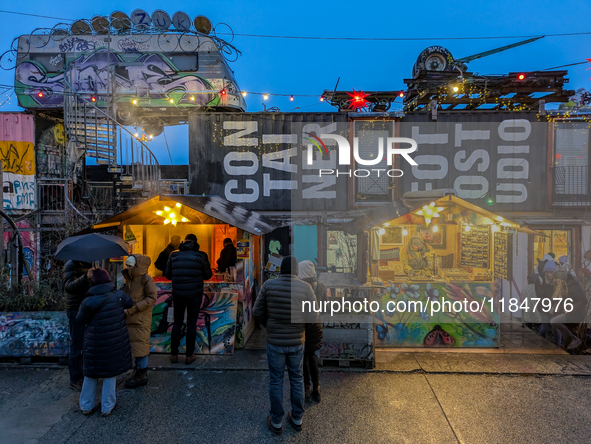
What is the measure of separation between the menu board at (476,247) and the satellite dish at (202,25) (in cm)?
1433

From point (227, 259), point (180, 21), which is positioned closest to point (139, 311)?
point (227, 259)

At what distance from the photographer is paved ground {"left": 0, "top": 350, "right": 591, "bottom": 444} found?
13.5ft

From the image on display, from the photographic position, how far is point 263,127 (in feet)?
37.1

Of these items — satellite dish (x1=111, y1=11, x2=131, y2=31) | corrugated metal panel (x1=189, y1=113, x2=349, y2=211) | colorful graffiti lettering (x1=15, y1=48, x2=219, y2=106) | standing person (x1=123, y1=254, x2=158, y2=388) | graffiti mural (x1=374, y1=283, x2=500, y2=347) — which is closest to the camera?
standing person (x1=123, y1=254, x2=158, y2=388)

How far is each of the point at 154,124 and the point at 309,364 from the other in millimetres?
15880

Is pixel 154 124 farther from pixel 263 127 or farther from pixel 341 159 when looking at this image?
pixel 341 159

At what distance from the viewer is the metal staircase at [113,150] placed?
10.4 metres

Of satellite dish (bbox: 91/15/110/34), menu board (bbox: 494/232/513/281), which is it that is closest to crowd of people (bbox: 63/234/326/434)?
menu board (bbox: 494/232/513/281)

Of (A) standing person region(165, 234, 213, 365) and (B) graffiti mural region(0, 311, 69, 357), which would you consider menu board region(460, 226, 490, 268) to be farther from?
(B) graffiti mural region(0, 311, 69, 357)

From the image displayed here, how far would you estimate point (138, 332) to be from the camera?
5.09 metres

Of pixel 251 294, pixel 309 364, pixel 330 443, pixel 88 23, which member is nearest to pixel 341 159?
pixel 251 294

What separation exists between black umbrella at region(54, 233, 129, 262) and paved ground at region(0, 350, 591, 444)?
2.03m

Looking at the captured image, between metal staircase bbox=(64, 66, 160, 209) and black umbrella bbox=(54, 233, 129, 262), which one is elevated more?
metal staircase bbox=(64, 66, 160, 209)

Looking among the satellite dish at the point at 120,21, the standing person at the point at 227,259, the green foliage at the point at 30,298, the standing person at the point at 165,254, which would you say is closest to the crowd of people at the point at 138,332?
the green foliage at the point at 30,298
